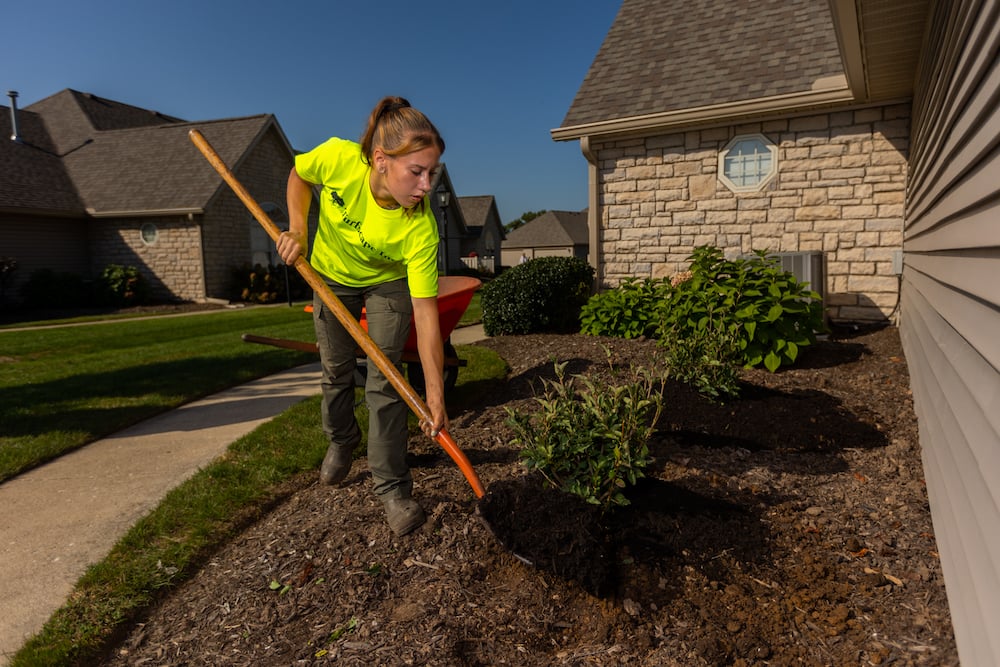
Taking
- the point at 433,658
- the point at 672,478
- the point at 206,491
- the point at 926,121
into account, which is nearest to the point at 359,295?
the point at 206,491

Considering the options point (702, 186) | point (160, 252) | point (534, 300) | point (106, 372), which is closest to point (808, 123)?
point (702, 186)

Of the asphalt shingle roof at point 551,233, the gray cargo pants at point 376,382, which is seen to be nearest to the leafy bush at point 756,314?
the gray cargo pants at point 376,382

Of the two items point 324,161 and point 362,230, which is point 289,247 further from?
point 324,161

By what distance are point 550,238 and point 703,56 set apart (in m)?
34.9

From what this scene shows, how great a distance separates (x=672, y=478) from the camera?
332cm

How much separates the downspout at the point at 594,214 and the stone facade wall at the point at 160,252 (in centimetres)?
1271

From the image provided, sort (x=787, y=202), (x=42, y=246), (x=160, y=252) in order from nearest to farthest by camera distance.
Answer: (x=787, y=202)
(x=42, y=246)
(x=160, y=252)

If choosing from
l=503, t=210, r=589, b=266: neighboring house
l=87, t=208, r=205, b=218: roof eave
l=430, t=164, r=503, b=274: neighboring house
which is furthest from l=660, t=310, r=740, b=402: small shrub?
l=503, t=210, r=589, b=266: neighboring house

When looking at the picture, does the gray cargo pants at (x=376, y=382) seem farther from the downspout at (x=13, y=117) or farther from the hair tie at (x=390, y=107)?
the downspout at (x=13, y=117)

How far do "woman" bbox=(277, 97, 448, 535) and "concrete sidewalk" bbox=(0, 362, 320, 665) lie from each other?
126 centimetres

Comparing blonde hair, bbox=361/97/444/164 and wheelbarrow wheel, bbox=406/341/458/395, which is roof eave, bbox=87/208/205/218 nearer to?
wheelbarrow wheel, bbox=406/341/458/395

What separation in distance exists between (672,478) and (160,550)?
2545 millimetres

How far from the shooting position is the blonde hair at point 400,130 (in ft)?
8.09

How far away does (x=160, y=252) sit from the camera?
18.1 m
